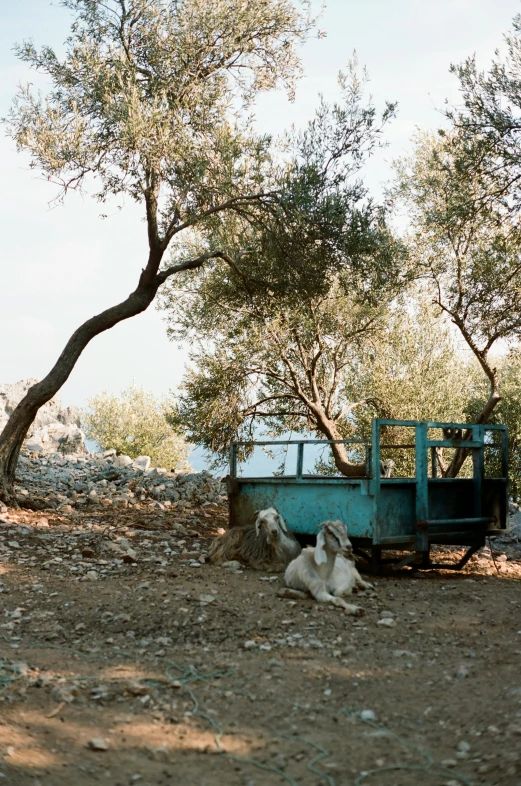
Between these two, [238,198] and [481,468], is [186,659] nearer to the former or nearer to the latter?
[481,468]

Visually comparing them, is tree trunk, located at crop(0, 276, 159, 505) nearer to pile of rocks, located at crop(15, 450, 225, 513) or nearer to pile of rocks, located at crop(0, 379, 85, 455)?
pile of rocks, located at crop(15, 450, 225, 513)

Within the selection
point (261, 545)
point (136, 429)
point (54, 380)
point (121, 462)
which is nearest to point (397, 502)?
point (261, 545)

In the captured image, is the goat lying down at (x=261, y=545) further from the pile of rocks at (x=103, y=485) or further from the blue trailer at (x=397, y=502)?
the pile of rocks at (x=103, y=485)

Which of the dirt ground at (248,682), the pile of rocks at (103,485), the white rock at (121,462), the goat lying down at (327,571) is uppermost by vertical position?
the white rock at (121,462)

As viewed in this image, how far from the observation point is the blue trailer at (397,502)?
9.38 meters

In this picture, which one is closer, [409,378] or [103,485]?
[103,485]

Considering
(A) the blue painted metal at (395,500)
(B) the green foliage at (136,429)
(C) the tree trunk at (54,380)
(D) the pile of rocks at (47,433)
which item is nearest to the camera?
(A) the blue painted metal at (395,500)

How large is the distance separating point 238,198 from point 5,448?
658 cm

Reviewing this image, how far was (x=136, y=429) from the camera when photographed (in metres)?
55.2

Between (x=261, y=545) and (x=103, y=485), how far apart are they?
813cm

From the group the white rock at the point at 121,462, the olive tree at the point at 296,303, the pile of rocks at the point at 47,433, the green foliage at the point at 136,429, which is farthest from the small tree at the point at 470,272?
the green foliage at the point at 136,429

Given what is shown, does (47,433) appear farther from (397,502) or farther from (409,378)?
(397,502)

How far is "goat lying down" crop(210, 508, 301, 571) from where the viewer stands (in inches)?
376

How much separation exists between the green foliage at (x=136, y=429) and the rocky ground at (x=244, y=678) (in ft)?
141
